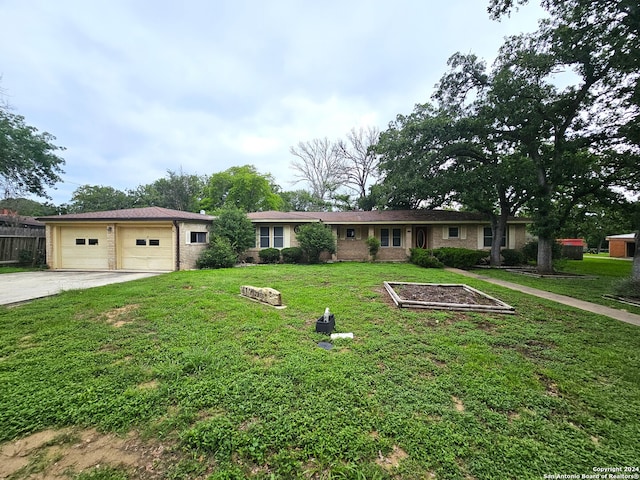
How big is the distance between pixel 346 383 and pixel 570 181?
521 inches

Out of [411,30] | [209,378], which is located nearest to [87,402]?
[209,378]

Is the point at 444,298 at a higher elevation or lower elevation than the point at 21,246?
lower

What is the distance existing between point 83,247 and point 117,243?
1694 mm

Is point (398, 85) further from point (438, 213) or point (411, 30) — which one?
point (438, 213)

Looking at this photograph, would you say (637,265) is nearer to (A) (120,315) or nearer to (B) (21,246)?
(A) (120,315)

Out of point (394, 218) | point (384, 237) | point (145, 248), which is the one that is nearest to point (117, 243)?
point (145, 248)

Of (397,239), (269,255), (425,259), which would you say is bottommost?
(425,259)

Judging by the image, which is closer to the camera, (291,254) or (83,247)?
(83,247)

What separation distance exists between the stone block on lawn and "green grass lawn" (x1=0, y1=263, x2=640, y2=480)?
80 centimetres

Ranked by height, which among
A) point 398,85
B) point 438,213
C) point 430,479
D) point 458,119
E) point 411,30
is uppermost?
point 398,85

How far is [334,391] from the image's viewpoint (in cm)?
251

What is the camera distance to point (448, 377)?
9.19ft

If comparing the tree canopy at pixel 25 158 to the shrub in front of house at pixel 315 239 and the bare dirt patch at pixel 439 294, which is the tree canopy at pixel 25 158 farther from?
the bare dirt patch at pixel 439 294

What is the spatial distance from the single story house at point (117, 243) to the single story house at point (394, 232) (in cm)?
385
